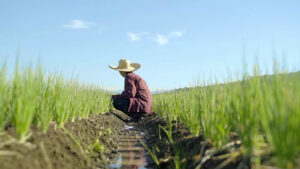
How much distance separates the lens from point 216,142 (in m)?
2.06

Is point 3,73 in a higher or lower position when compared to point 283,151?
higher

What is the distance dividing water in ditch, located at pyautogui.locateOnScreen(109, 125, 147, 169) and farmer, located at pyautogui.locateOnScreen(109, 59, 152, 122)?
1.53m

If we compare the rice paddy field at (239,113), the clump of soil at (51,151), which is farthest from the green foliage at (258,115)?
the clump of soil at (51,151)

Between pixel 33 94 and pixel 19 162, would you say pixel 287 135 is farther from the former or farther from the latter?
pixel 33 94

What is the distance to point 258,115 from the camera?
195 cm

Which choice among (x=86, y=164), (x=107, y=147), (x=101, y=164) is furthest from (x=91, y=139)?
(x=86, y=164)

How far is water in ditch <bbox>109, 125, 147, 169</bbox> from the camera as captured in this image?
3000mm

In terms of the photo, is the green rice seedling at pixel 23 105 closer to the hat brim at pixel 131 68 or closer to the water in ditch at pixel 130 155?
the water in ditch at pixel 130 155

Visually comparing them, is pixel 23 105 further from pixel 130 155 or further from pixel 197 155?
pixel 130 155

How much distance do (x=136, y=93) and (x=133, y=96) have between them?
0.76ft

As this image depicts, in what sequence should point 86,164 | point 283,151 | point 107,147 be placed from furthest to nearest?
point 107,147
point 86,164
point 283,151

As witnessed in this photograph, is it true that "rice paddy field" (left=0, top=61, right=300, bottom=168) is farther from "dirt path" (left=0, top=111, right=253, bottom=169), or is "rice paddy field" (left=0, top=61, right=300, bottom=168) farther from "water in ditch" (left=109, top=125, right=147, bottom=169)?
"water in ditch" (left=109, top=125, right=147, bottom=169)

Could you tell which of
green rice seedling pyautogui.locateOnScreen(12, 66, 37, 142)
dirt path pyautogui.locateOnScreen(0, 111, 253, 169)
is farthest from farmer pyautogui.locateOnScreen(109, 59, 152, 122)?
A: green rice seedling pyautogui.locateOnScreen(12, 66, 37, 142)

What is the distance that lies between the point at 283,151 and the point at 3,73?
7.44ft
